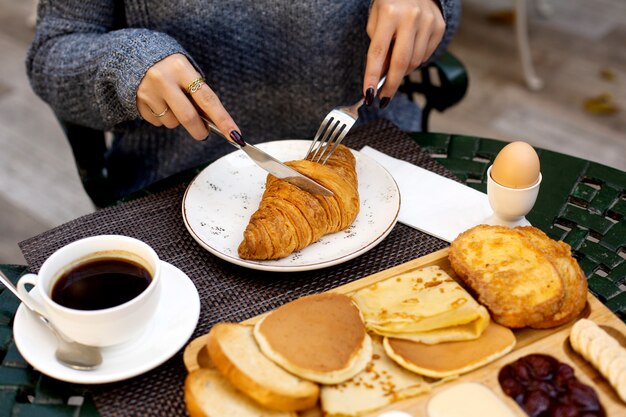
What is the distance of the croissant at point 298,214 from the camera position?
1.18 m

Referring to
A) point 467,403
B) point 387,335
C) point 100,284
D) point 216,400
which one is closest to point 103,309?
point 100,284

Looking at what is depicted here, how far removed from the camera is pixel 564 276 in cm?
109

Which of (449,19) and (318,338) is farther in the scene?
(449,19)

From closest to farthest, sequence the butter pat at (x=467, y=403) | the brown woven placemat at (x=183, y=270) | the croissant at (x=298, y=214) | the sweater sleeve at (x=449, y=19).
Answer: the butter pat at (x=467, y=403) → the brown woven placemat at (x=183, y=270) → the croissant at (x=298, y=214) → the sweater sleeve at (x=449, y=19)

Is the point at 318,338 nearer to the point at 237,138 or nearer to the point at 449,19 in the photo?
the point at 237,138

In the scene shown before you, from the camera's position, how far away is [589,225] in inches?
52.1

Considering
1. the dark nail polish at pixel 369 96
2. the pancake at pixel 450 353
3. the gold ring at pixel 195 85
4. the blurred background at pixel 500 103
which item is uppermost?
the dark nail polish at pixel 369 96

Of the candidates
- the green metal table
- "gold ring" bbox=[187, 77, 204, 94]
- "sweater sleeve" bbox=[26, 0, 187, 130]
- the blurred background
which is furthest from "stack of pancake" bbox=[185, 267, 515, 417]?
the blurred background

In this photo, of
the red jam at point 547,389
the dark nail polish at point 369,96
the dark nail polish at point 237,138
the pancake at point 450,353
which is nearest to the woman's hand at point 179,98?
the dark nail polish at point 237,138

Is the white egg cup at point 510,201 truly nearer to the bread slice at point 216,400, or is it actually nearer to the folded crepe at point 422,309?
the folded crepe at point 422,309

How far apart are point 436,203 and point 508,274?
0.31m

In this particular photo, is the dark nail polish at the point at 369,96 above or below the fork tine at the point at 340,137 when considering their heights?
above

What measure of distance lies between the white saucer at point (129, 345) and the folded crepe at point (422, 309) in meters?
0.28

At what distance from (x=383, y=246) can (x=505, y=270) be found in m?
0.26
